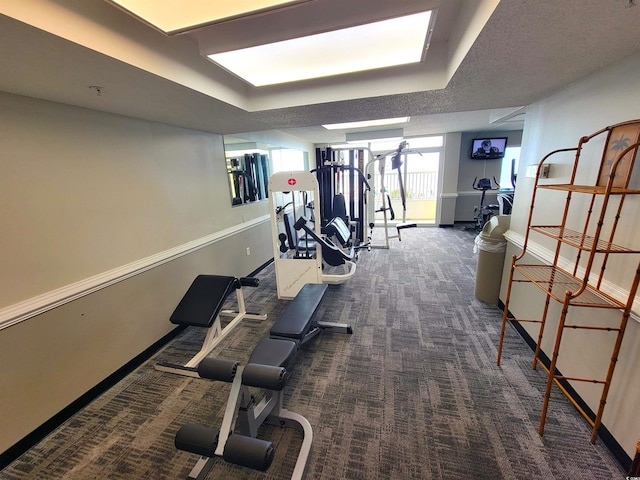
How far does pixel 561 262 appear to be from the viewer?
73.4 inches

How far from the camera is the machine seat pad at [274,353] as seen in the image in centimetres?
161

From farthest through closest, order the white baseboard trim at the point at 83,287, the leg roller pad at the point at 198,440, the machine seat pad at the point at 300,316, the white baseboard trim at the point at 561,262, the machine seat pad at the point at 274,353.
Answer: the machine seat pad at the point at 300,316 → the machine seat pad at the point at 274,353 → the white baseboard trim at the point at 83,287 → the white baseboard trim at the point at 561,262 → the leg roller pad at the point at 198,440

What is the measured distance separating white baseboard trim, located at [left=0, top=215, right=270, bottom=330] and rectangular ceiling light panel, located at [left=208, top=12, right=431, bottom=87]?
1764mm

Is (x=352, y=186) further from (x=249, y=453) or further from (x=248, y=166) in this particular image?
(x=249, y=453)

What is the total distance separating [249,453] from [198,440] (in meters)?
0.27

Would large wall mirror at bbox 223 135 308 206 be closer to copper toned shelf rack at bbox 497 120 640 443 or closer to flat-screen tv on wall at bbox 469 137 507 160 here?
copper toned shelf rack at bbox 497 120 640 443

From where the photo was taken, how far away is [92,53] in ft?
3.69

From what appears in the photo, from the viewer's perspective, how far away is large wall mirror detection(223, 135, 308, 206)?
3711mm

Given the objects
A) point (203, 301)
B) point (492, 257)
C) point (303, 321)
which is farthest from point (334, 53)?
point (492, 257)

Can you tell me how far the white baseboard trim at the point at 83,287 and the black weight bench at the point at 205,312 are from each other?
0.40 m

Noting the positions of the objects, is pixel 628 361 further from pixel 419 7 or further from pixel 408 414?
pixel 419 7

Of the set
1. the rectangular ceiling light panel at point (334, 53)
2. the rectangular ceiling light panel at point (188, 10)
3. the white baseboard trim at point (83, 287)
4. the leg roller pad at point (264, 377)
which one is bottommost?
the leg roller pad at point (264, 377)

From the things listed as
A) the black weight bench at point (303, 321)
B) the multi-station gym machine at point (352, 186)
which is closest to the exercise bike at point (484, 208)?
the multi-station gym machine at point (352, 186)

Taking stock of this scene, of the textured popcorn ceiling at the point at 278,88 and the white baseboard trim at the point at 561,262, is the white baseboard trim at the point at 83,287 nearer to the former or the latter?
the textured popcorn ceiling at the point at 278,88
